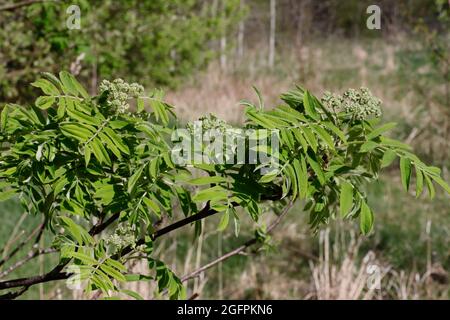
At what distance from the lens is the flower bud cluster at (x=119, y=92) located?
133 centimetres

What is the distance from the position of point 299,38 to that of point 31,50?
4722mm

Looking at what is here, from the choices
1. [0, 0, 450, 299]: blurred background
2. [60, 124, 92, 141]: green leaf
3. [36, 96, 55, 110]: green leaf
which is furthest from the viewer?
[0, 0, 450, 299]: blurred background

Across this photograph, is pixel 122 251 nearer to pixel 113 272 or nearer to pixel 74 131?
pixel 113 272

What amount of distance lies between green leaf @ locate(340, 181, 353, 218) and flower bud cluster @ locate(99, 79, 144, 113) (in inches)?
18.3

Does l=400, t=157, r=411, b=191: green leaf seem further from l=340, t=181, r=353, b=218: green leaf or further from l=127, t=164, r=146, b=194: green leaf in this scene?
l=127, t=164, r=146, b=194: green leaf

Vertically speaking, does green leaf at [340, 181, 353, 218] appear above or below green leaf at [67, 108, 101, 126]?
below

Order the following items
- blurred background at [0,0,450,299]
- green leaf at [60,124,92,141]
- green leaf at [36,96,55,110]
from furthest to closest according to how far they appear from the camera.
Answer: blurred background at [0,0,450,299]
green leaf at [36,96,55,110]
green leaf at [60,124,92,141]

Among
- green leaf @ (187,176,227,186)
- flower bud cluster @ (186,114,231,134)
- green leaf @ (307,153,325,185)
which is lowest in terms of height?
green leaf @ (187,176,227,186)

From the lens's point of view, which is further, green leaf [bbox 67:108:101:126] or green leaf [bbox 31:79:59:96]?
green leaf [bbox 31:79:59:96]

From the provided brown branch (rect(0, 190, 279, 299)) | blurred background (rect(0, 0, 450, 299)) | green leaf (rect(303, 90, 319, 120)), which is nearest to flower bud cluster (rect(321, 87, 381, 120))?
green leaf (rect(303, 90, 319, 120))

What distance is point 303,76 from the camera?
969cm

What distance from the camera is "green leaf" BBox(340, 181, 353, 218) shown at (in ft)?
4.27

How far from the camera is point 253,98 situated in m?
9.96
